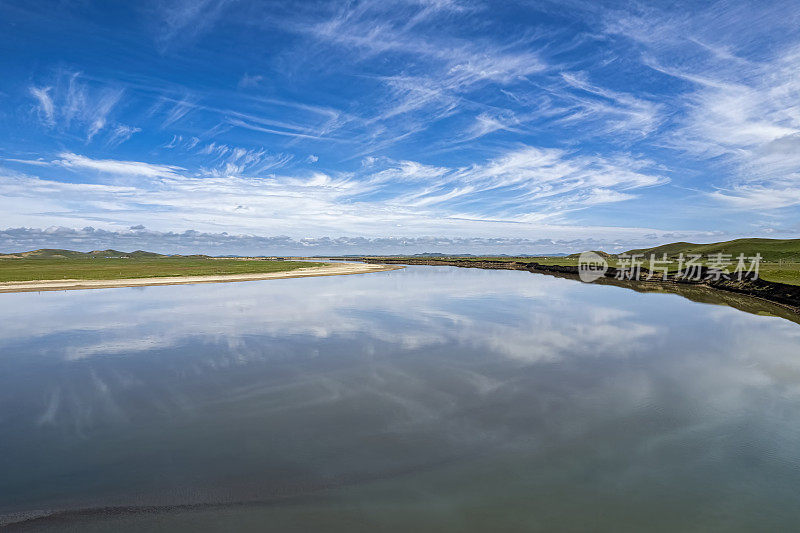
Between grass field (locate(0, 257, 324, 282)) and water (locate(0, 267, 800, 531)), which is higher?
water (locate(0, 267, 800, 531))

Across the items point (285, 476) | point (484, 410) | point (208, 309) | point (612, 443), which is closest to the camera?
point (285, 476)

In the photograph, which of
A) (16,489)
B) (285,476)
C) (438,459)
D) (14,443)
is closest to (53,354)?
(14,443)

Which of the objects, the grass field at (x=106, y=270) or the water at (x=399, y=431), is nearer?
the water at (x=399, y=431)

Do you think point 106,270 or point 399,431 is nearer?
point 399,431

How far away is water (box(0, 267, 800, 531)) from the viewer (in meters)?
7.40

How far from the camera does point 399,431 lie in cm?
1049

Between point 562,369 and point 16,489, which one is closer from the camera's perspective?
point 16,489

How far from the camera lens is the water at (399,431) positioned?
291 inches

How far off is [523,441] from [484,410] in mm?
2051

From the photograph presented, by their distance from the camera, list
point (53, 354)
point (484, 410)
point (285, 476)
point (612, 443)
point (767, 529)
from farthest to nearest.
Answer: point (53, 354), point (484, 410), point (612, 443), point (285, 476), point (767, 529)

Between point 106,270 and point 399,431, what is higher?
point 399,431

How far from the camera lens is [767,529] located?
694 centimetres

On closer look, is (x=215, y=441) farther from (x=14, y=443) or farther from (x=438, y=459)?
(x=438, y=459)

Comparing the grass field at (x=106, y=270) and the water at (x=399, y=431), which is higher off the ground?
the water at (x=399, y=431)
